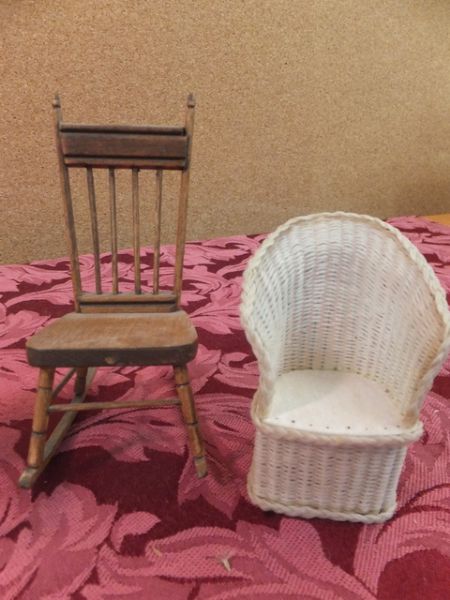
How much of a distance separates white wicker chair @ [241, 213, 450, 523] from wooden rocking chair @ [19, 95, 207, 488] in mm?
223

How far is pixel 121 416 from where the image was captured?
1.50 m

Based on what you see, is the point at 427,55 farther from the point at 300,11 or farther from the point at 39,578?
the point at 39,578

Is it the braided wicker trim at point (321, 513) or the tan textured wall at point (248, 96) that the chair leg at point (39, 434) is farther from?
the tan textured wall at point (248, 96)

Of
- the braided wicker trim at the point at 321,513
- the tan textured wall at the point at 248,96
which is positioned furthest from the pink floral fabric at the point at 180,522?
the tan textured wall at the point at 248,96

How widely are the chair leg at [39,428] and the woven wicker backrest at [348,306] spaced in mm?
545

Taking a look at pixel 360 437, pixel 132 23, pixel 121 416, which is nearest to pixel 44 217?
pixel 132 23

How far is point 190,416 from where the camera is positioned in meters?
1.25

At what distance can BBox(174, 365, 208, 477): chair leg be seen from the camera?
1225mm

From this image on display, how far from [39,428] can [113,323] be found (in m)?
0.32

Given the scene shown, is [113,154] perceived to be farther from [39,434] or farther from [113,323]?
[39,434]

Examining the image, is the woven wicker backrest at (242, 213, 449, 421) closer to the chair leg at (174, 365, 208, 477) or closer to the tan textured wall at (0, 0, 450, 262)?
the chair leg at (174, 365, 208, 477)

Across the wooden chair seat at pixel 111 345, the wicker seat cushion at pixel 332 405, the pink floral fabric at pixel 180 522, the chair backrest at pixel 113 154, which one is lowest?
the pink floral fabric at pixel 180 522

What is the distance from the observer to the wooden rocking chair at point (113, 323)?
1.14 metres

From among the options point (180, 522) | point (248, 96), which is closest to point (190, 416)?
point (180, 522)
